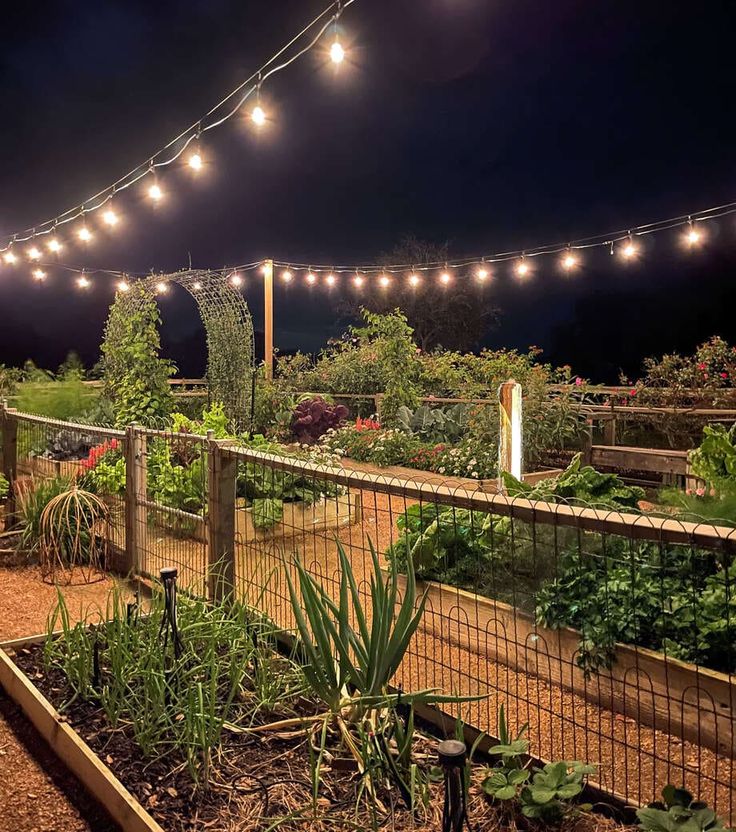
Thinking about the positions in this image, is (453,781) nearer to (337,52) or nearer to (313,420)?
(337,52)

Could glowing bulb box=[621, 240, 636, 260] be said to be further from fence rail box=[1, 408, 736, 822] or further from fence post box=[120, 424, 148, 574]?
fence post box=[120, 424, 148, 574]

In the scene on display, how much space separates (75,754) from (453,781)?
4.91 ft

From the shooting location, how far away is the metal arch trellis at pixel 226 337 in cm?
1089

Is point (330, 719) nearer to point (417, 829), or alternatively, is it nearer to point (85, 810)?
point (417, 829)

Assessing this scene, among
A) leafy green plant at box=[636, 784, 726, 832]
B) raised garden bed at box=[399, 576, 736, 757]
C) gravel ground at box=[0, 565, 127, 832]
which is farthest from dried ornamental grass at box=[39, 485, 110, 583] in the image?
leafy green plant at box=[636, 784, 726, 832]

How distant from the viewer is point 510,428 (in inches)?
202

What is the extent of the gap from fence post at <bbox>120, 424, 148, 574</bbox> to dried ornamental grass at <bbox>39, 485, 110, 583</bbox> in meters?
0.31

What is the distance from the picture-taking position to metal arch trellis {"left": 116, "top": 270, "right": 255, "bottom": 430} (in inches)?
429

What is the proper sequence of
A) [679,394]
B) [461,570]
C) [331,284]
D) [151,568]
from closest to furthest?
1. [461,570]
2. [151,568]
3. [679,394]
4. [331,284]

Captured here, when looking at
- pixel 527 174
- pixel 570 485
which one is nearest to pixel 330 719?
pixel 570 485

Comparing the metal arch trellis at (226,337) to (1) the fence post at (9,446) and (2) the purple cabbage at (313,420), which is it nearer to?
(2) the purple cabbage at (313,420)

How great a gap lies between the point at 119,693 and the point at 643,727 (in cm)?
201

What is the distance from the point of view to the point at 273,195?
37.5m

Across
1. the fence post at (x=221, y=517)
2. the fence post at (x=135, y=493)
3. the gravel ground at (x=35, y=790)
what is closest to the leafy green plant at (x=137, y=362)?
the fence post at (x=135, y=493)
